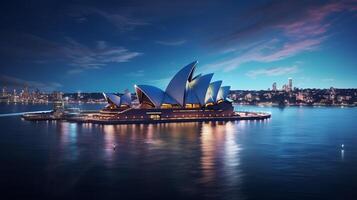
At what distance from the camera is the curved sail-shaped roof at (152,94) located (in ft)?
220

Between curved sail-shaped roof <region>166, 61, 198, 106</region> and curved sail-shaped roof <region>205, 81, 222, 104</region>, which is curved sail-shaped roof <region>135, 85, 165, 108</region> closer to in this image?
curved sail-shaped roof <region>166, 61, 198, 106</region>

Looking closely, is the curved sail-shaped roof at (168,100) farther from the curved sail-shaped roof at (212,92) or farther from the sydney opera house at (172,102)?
the curved sail-shaped roof at (212,92)

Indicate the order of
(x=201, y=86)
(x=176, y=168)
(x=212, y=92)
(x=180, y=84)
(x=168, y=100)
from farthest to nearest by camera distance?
(x=212, y=92)
(x=201, y=86)
(x=168, y=100)
(x=180, y=84)
(x=176, y=168)

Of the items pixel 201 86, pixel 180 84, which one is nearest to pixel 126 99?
pixel 180 84

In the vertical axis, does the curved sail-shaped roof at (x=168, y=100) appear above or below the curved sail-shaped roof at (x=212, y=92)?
below

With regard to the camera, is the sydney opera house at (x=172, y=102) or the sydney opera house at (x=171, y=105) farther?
the sydney opera house at (x=172, y=102)

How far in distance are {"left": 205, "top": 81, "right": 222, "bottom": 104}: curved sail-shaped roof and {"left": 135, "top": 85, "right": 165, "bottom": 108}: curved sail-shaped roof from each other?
33.1 feet

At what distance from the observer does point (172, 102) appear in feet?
225

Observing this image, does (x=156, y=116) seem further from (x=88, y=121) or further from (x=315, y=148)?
(x=315, y=148)

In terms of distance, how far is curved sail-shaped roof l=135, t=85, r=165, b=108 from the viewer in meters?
67.0

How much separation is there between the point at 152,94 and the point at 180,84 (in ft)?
17.7

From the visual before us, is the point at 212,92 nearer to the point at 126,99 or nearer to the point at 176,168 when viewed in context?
the point at 126,99

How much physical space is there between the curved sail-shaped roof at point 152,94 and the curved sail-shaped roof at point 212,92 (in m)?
10.1

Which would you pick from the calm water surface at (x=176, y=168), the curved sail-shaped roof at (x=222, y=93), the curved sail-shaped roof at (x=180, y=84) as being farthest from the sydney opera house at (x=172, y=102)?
the calm water surface at (x=176, y=168)
